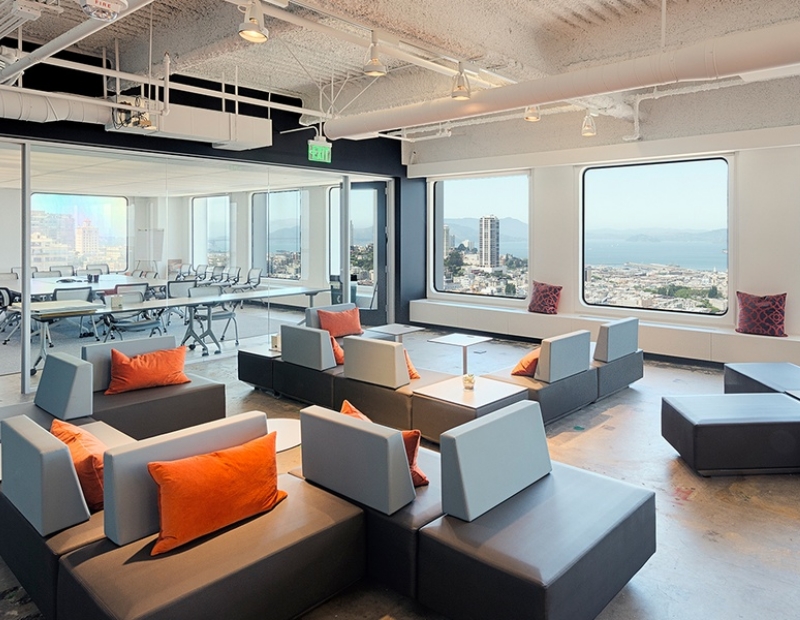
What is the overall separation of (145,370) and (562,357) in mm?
3629

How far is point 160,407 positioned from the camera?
479cm

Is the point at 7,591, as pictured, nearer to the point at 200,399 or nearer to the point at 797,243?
the point at 200,399

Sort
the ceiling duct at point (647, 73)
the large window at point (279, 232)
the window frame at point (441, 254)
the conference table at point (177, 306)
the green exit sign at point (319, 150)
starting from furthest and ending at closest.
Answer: the window frame at point (441, 254)
the large window at point (279, 232)
the green exit sign at point (319, 150)
the conference table at point (177, 306)
the ceiling duct at point (647, 73)

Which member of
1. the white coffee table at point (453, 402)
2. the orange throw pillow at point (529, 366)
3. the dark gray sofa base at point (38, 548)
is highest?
the orange throw pillow at point (529, 366)

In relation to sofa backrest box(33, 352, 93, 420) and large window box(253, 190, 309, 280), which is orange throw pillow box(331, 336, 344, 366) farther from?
large window box(253, 190, 309, 280)

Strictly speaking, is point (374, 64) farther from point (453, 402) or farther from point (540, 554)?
point (540, 554)

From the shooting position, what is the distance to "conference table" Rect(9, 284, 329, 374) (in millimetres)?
6613

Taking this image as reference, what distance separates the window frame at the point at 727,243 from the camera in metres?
7.96

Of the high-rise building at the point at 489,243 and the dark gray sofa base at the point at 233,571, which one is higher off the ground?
the high-rise building at the point at 489,243

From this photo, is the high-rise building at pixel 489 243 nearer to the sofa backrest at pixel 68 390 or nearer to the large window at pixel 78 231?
the large window at pixel 78 231

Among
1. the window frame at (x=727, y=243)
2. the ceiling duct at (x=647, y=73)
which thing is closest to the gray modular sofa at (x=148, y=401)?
the ceiling duct at (x=647, y=73)

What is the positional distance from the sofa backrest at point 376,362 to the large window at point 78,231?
3.47 m

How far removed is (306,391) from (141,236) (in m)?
3.15

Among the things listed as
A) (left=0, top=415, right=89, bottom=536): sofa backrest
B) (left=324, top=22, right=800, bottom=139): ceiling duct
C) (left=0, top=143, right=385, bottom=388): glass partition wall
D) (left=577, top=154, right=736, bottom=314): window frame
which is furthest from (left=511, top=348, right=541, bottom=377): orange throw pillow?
A: (left=0, top=143, right=385, bottom=388): glass partition wall
